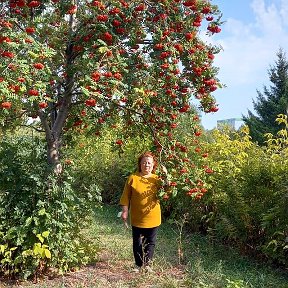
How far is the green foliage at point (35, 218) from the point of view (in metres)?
4.87

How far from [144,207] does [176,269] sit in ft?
2.97

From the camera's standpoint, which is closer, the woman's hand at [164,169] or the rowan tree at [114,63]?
the rowan tree at [114,63]

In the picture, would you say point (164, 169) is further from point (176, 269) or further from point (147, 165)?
point (176, 269)

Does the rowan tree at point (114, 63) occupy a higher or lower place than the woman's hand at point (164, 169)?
higher

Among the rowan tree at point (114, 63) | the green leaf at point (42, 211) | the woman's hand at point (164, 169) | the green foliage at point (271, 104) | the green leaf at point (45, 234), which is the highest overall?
the green foliage at point (271, 104)

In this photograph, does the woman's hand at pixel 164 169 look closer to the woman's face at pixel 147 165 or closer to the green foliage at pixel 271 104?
the woman's face at pixel 147 165

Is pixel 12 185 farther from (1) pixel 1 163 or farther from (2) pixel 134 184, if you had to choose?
(2) pixel 134 184

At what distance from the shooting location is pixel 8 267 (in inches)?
197

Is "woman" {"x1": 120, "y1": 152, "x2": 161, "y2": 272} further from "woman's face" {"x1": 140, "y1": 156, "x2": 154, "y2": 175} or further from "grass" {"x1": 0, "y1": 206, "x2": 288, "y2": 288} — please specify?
"grass" {"x1": 0, "y1": 206, "x2": 288, "y2": 288}

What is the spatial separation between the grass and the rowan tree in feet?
4.08

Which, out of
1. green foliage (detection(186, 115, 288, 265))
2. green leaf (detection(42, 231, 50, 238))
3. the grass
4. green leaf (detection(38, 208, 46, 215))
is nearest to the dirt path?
the grass

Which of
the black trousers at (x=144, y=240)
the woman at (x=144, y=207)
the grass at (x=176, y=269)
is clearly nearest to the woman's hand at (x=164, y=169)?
the woman at (x=144, y=207)

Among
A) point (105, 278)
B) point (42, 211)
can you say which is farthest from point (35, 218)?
point (105, 278)

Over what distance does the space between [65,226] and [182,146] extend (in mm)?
1684
